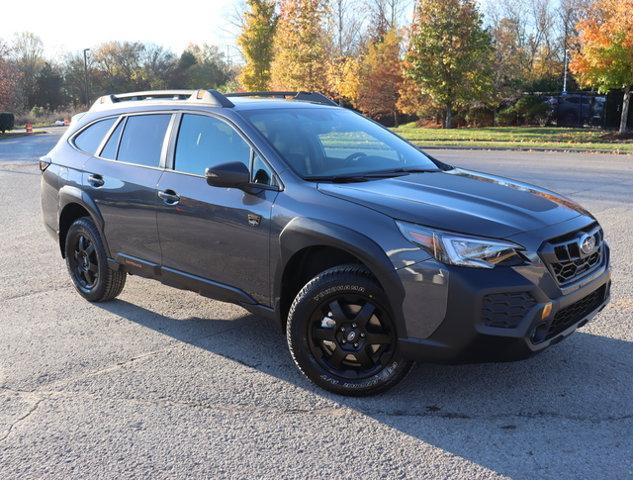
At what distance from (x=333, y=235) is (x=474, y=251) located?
0.79m

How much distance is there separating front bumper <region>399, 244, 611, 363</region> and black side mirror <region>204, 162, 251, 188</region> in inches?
48.4

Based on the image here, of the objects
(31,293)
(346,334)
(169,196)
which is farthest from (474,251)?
(31,293)

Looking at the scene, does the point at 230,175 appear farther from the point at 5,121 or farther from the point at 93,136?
the point at 5,121

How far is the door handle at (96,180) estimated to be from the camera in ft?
17.3

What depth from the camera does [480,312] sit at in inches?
129

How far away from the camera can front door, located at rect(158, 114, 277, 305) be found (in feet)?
13.5

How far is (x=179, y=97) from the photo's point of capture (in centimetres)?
513

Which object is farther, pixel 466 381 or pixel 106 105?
pixel 106 105

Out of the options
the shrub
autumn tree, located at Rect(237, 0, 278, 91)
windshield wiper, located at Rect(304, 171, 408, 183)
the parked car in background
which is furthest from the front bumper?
the shrub

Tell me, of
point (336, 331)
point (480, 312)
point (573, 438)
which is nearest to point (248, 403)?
point (336, 331)

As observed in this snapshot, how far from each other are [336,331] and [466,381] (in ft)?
2.96

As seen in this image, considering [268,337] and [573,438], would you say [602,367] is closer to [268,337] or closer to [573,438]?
[573,438]

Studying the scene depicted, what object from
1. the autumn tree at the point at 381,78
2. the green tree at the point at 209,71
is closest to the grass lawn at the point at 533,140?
the autumn tree at the point at 381,78

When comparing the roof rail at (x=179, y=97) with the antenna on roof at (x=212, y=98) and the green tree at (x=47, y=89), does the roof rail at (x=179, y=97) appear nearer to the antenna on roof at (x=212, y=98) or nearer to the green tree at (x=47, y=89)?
the antenna on roof at (x=212, y=98)
